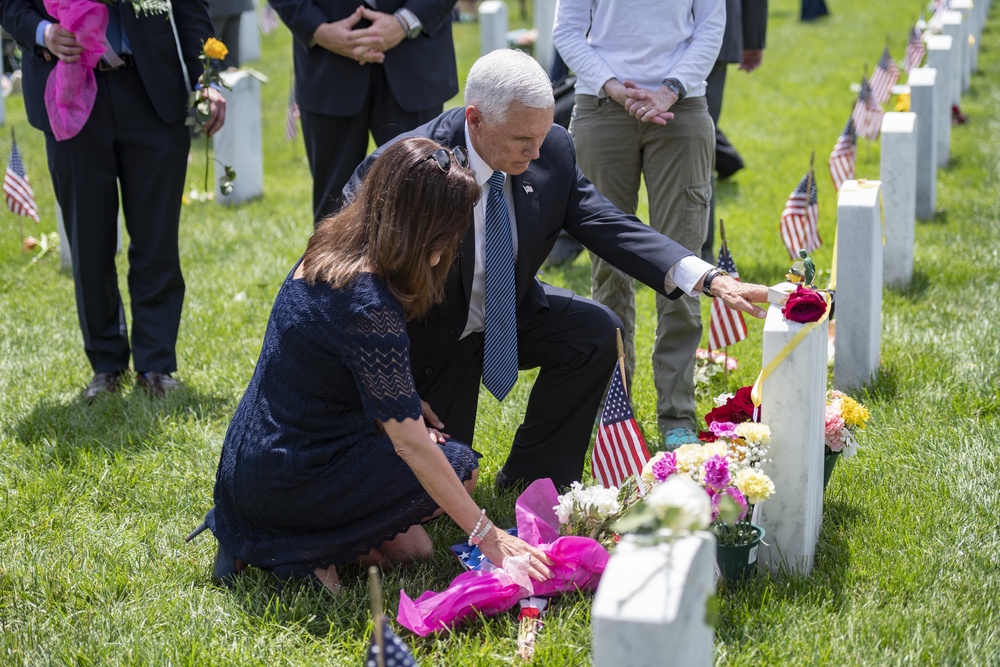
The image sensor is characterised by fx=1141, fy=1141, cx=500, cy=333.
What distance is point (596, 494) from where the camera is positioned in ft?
11.1

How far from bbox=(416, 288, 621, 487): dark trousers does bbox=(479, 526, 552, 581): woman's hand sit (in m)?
0.83

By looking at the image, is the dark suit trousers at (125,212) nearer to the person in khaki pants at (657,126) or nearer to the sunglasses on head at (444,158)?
the person in khaki pants at (657,126)

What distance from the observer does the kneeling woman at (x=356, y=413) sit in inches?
123

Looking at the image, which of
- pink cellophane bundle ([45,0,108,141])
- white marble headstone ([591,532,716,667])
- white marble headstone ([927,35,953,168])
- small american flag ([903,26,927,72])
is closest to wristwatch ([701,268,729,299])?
white marble headstone ([591,532,716,667])

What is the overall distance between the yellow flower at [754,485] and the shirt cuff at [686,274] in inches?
Result: 26.0

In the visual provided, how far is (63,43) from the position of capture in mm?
4684

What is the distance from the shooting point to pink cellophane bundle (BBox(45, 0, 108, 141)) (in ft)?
15.3

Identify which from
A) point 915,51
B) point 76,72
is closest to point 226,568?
point 76,72

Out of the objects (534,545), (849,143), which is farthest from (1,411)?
(849,143)

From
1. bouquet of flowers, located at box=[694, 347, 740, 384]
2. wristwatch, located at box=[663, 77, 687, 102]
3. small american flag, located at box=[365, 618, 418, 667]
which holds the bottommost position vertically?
bouquet of flowers, located at box=[694, 347, 740, 384]

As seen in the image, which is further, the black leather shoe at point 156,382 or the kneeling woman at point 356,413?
the black leather shoe at point 156,382

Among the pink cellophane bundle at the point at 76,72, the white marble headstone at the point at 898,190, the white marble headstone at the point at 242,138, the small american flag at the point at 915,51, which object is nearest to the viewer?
the pink cellophane bundle at the point at 76,72

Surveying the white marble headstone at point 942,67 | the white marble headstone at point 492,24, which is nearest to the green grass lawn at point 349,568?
the white marble headstone at point 942,67

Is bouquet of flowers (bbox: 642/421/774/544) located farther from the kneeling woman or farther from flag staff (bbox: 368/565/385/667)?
flag staff (bbox: 368/565/385/667)
